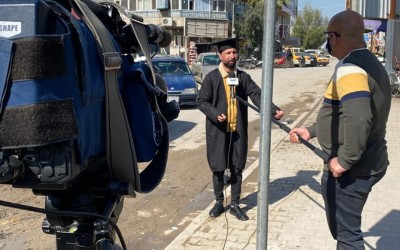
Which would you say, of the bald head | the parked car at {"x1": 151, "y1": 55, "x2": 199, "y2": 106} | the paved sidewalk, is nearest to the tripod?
the bald head

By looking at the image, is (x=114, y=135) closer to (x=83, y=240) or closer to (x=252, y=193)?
(x=83, y=240)

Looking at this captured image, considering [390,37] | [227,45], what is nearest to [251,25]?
[390,37]

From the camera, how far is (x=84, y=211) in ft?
6.63

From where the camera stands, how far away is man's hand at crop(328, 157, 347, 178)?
2950mm

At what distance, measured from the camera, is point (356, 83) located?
2834mm

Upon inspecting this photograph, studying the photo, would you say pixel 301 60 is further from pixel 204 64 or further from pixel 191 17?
pixel 204 64

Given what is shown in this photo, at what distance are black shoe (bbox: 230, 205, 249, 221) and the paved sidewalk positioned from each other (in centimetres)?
5

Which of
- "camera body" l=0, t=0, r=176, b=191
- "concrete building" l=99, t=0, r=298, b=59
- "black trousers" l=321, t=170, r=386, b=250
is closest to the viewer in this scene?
"camera body" l=0, t=0, r=176, b=191

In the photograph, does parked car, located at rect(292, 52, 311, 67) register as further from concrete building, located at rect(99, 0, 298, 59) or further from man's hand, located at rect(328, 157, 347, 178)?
man's hand, located at rect(328, 157, 347, 178)

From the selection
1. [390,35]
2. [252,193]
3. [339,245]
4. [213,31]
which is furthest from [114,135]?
[213,31]

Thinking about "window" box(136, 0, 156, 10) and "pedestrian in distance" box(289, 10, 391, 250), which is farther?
"window" box(136, 0, 156, 10)

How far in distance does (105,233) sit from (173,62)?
14501 millimetres

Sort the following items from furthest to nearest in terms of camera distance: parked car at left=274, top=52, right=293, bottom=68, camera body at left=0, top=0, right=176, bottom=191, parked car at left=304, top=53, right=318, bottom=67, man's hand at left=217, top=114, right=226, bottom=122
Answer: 1. parked car at left=304, top=53, right=318, bottom=67
2. parked car at left=274, top=52, right=293, bottom=68
3. man's hand at left=217, top=114, right=226, bottom=122
4. camera body at left=0, top=0, right=176, bottom=191

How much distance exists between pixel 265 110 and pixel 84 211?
0.91m
